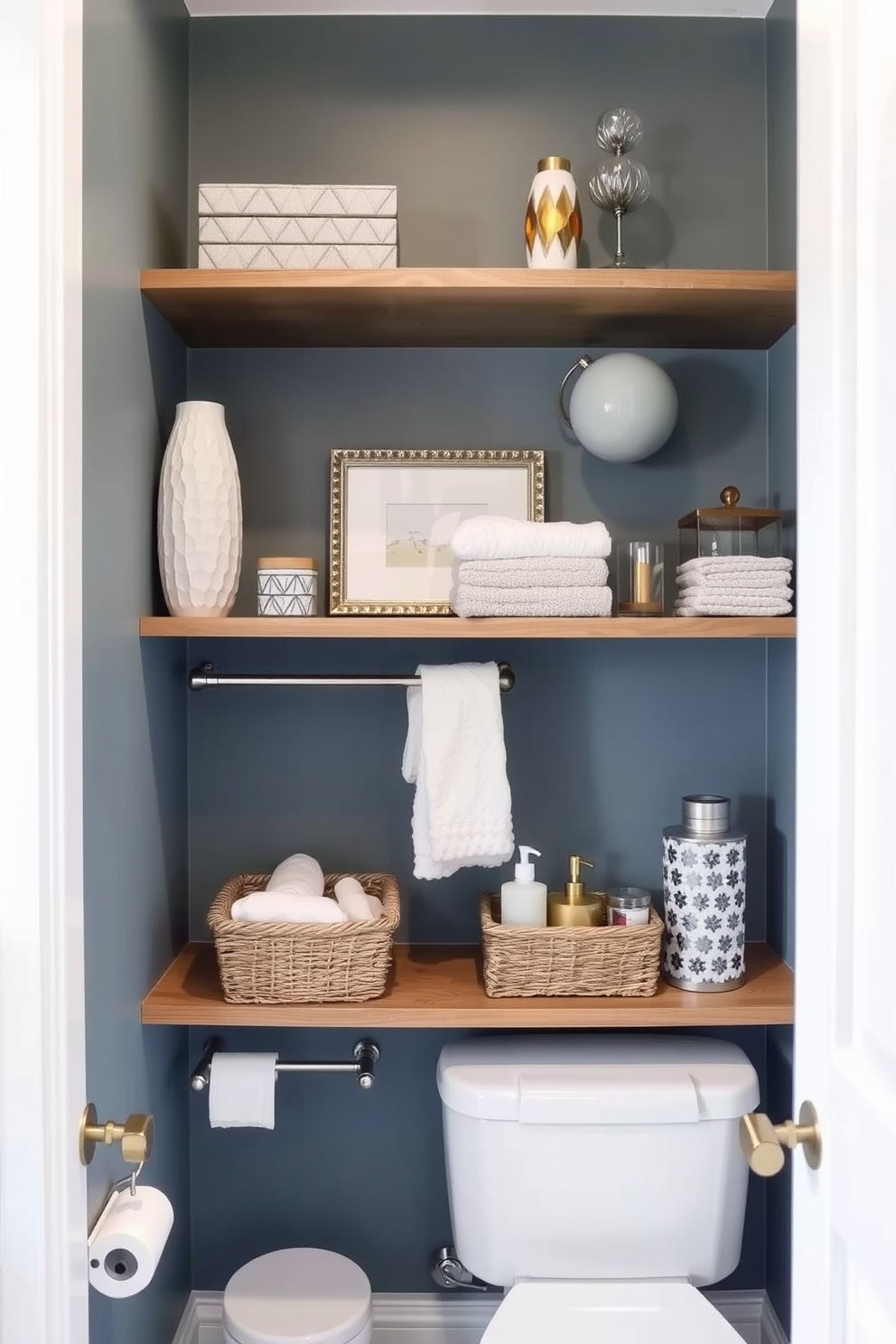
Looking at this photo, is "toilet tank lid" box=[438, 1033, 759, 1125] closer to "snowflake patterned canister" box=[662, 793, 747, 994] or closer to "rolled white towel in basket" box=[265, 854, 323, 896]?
"snowflake patterned canister" box=[662, 793, 747, 994]

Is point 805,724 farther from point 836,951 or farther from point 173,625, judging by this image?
point 173,625

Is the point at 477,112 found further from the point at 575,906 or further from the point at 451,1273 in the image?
the point at 451,1273

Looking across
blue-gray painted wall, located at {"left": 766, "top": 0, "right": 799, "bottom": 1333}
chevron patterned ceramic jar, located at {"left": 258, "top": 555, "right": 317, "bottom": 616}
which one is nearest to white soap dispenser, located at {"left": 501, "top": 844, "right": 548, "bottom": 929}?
blue-gray painted wall, located at {"left": 766, "top": 0, "right": 799, "bottom": 1333}

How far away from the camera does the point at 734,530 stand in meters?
1.70

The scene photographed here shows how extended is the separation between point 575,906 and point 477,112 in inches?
50.5

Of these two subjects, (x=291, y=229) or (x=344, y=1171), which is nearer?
(x=291, y=229)

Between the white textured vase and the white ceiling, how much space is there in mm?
707

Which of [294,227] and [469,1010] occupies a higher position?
[294,227]

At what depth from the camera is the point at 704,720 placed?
1.87 meters

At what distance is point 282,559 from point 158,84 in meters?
0.71

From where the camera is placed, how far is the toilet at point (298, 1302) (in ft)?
5.12

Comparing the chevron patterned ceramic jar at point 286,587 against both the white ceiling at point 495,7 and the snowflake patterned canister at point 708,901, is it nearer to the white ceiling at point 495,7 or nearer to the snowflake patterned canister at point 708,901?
the snowflake patterned canister at point 708,901

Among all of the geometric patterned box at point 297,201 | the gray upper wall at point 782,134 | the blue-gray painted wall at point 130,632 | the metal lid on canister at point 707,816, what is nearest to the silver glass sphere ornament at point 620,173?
the gray upper wall at point 782,134

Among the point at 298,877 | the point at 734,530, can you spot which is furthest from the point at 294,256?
the point at 298,877
